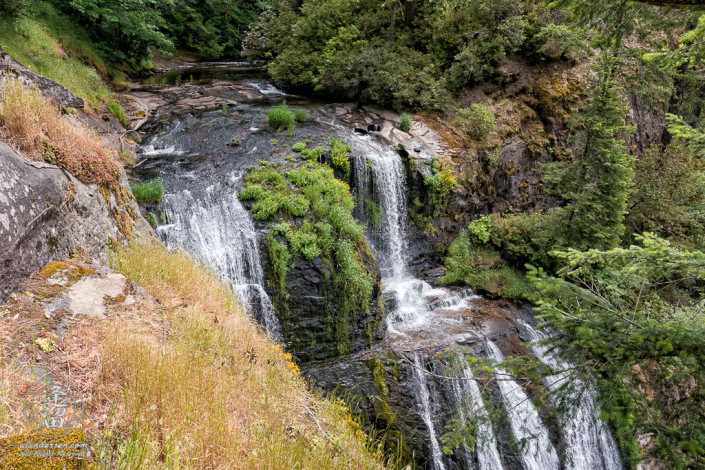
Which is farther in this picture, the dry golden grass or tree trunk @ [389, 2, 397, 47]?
tree trunk @ [389, 2, 397, 47]

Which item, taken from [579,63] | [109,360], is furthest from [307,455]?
[579,63]

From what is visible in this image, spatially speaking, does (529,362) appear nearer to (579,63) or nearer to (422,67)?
(422,67)

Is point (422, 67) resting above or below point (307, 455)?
above

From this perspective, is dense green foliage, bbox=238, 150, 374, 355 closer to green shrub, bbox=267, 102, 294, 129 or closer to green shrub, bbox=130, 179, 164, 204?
green shrub, bbox=130, 179, 164, 204

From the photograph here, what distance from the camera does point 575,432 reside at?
7.42 meters

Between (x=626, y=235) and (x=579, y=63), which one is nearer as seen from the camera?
(x=626, y=235)

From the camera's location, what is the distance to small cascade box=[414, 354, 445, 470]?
22.3 ft

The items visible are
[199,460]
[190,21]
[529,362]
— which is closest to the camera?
[199,460]

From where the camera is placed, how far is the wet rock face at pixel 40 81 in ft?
21.1

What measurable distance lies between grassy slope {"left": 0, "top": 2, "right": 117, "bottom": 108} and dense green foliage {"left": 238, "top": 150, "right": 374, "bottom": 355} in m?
5.79

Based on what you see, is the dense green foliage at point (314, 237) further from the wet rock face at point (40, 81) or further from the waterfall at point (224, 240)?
the wet rock face at point (40, 81)

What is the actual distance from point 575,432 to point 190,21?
30.4 meters

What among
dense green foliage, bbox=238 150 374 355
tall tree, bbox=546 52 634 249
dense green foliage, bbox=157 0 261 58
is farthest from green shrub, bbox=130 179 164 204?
dense green foliage, bbox=157 0 261 58

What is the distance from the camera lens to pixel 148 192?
7.83m
